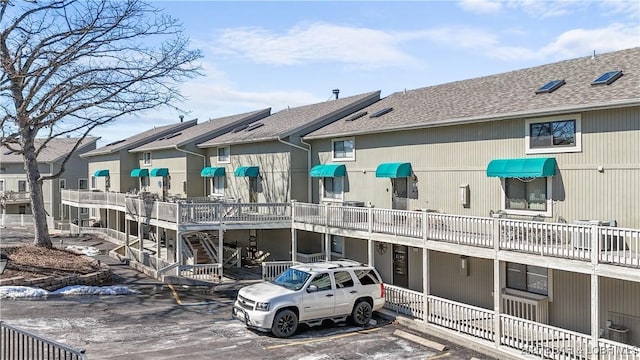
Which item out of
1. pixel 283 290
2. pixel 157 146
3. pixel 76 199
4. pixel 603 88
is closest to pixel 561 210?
pixel 603 88

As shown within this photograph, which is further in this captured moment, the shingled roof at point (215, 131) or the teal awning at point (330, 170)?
the shingled roof at point (215, 131)

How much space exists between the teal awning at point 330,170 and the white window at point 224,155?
779cm

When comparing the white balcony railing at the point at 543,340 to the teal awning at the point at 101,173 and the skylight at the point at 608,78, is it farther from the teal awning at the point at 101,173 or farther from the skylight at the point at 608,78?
the teal awning at the point at 101,173

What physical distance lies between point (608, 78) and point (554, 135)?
2.01 m

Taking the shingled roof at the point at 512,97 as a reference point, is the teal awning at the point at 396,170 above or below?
below

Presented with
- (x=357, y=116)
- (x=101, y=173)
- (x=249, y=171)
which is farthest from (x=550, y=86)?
(x=101, y=173)

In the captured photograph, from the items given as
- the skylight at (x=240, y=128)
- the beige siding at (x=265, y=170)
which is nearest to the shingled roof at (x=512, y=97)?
the beige siding at (x=265, y=170)

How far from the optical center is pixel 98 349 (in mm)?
12758

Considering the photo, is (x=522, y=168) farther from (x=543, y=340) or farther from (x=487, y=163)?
(x=543, y=340)

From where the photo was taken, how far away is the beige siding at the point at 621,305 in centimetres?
1264

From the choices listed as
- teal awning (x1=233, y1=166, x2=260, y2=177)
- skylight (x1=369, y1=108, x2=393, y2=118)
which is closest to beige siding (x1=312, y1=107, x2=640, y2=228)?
skylight (x1=369, y1=108, x2=393, y2=118)

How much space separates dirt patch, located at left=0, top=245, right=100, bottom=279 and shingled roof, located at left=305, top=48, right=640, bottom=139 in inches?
434

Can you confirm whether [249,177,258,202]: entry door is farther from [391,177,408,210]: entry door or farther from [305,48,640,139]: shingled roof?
[391,177,408,210]: entry door

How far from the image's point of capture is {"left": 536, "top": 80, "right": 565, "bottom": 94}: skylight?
51.3 ft
